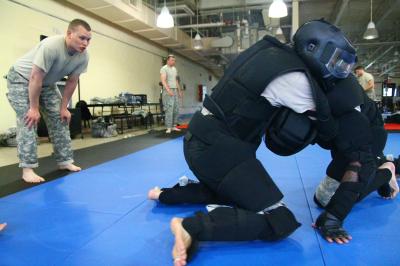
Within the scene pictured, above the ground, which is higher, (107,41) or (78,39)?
(107,41)

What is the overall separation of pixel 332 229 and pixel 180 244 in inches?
30.2

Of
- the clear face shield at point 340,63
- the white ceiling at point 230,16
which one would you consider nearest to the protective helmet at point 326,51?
the clear face shield at point 340,63

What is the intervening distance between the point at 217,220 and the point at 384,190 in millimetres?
1364

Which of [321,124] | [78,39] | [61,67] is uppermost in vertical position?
[78,39]

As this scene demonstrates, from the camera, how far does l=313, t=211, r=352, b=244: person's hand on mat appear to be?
1470 mm

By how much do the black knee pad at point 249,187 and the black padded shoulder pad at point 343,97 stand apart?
0.47 m

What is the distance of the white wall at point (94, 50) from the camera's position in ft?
19.0

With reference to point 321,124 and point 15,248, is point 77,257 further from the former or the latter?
point 321,124

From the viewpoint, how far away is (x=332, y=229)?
Result: 151cm

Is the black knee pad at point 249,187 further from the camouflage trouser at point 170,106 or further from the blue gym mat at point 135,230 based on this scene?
the camouflage trouser at point 170,106

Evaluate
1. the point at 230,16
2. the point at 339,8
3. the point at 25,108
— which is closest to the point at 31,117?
the point at 25,108

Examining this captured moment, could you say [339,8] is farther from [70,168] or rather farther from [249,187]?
[249,187]

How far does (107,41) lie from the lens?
8977mm

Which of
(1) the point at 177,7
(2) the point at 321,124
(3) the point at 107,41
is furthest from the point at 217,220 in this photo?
(1) the point at 177,7
